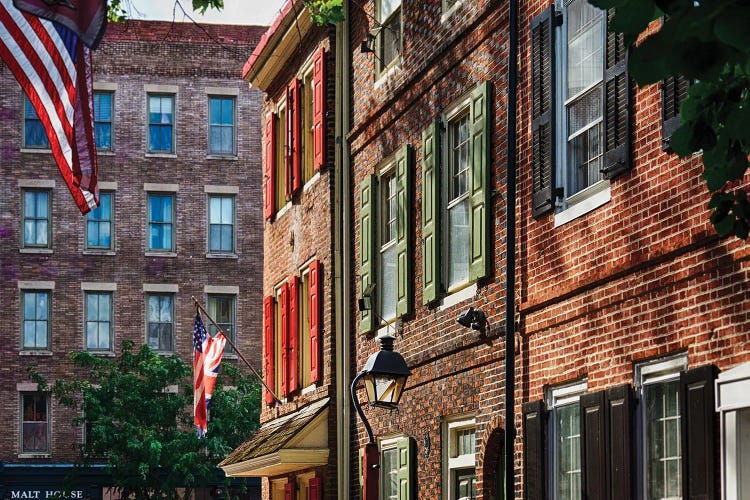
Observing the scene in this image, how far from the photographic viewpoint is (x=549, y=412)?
13.0 m

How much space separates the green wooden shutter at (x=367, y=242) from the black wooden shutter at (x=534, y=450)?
5.65 metres

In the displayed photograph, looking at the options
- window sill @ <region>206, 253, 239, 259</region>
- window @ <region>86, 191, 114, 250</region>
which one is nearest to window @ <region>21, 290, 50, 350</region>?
window @ <region>86, 191, 114, 250</region>

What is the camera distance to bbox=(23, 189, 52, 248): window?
1757 inches

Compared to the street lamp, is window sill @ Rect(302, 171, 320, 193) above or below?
above

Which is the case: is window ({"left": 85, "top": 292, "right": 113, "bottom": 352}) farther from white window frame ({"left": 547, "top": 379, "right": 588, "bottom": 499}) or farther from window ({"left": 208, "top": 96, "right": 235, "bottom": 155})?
white window frame ({"left": 547, "top": 379, "right": 588, "bottom": 499})

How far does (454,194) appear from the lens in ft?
52.3

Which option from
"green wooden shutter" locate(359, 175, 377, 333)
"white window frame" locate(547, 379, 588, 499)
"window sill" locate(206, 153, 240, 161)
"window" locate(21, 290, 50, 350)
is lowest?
"white window frame" locate(547, 379, 588, 499)

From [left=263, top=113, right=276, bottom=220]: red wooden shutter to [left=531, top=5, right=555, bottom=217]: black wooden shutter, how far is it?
12264 millimetres

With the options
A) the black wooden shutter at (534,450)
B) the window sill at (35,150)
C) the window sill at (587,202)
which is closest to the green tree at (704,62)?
the window sill at (587,202)

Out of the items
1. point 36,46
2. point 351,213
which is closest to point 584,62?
point 36,46

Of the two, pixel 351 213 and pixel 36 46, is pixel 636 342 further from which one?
pixel 351 213

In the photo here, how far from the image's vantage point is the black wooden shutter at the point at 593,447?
452 inches

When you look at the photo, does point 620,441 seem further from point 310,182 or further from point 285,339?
point 285,339

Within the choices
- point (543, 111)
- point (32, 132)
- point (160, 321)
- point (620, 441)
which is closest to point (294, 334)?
point (543, 111)
